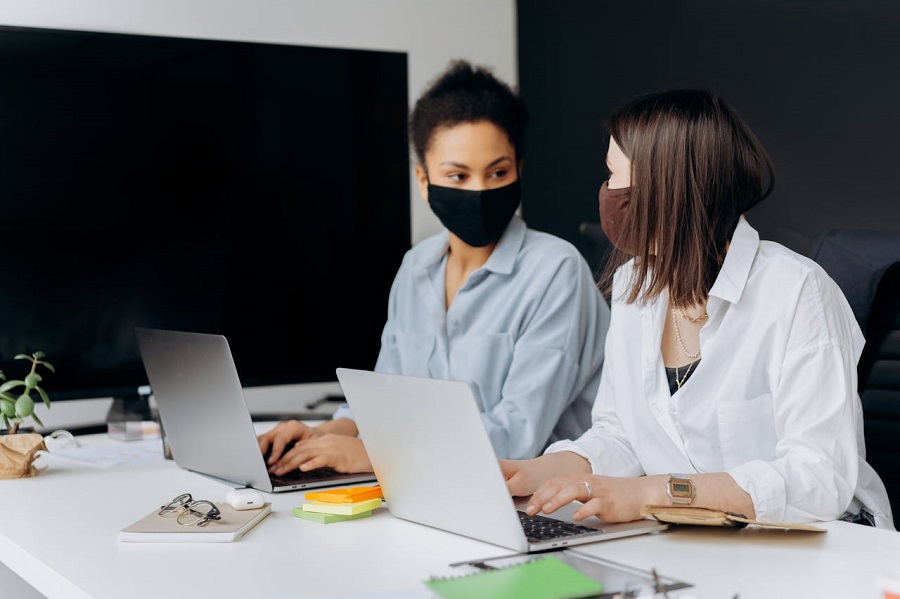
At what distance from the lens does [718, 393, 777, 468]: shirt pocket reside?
1511 mm

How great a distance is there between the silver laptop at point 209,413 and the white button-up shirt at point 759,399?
45cm

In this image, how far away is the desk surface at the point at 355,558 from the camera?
42.1 inches

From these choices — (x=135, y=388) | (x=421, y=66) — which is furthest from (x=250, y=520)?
(x=421, y=66)

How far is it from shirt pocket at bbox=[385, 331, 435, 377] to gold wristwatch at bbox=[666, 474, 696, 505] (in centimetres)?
103

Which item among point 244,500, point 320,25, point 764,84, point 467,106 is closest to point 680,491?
point 244,500

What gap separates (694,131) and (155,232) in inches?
57.5

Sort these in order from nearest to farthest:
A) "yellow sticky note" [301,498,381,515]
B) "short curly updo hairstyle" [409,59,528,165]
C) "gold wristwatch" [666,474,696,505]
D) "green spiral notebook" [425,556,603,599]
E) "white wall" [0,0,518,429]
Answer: "green spiral notebook" [425,556,603,599], "gold wristwatch" [666,474,696,505], "yellow sticky note" [301,498,381,515], "short curly updo hairstyle" [409,59,528,165], "white wall" [0,0,518,429]

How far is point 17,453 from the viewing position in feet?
5.87

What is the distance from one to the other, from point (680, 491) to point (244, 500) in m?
0.59

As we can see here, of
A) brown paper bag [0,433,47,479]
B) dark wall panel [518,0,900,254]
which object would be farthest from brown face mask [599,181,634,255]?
brown paper bag [0,433,47,479]

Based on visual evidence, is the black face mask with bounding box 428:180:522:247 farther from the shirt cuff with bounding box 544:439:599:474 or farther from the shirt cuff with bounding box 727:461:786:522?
the shirt cuff with bounding box 727:461:786:522

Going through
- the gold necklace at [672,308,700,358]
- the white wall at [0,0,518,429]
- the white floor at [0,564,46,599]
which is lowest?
the white floor at [0,564,46,599]

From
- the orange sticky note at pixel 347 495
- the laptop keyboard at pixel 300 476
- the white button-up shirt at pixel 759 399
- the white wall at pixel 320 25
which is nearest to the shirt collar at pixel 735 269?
the white button-up shirt at pixel 759 399

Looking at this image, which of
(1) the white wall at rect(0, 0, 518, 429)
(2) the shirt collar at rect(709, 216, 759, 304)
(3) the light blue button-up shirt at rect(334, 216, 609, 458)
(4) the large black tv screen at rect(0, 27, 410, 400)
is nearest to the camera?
(2) the shirt collar at rect(709, 216, 759, 304)
